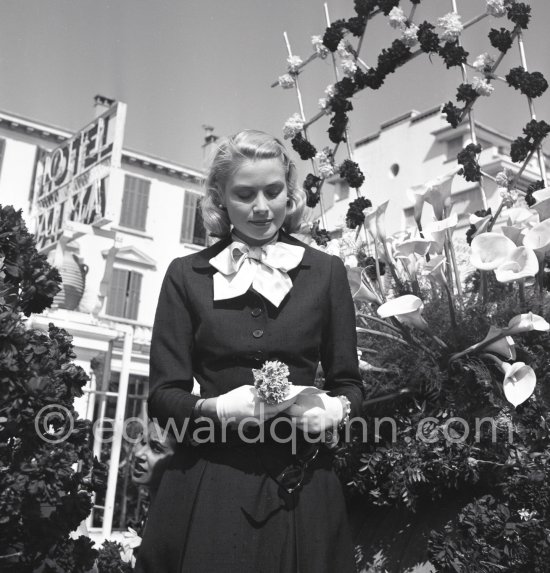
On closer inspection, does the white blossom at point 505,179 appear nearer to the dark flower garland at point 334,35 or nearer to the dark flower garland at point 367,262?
the dark flower garland at point 367,262

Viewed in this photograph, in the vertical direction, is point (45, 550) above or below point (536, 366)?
below

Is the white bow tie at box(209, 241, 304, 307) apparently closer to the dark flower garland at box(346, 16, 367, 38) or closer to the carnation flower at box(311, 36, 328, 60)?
the dark flower garland at box(346, 16, 367, 38)

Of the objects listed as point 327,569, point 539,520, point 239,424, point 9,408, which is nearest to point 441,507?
point 539,520

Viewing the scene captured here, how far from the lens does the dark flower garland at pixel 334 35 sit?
3984 millimetres

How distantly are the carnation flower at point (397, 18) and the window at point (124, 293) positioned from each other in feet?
62.4

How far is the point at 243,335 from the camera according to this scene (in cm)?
162

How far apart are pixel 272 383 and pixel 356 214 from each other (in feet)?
7.72

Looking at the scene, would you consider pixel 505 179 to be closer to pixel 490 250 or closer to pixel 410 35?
pixel 410 35

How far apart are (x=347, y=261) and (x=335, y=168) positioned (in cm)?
110

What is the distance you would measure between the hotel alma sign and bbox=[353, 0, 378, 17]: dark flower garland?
249 inches

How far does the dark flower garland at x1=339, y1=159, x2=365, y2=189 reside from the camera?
3881 millimetres

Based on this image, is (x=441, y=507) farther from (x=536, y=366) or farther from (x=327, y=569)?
(x=327, y=569)

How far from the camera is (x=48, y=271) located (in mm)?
2725

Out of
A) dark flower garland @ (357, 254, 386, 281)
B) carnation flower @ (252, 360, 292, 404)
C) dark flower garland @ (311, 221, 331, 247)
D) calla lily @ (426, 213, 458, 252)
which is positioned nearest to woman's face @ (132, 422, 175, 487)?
carnation flower @ (252, 360, 292, 404)
